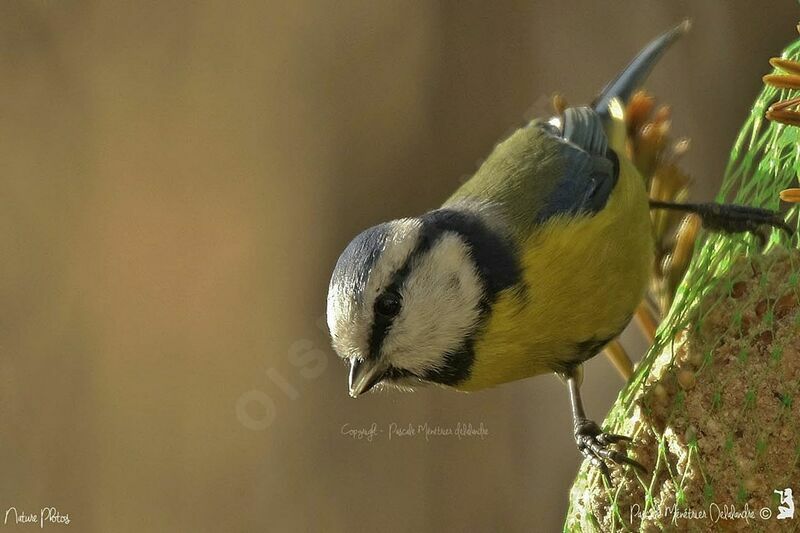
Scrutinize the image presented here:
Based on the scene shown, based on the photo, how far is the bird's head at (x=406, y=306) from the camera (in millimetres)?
1178

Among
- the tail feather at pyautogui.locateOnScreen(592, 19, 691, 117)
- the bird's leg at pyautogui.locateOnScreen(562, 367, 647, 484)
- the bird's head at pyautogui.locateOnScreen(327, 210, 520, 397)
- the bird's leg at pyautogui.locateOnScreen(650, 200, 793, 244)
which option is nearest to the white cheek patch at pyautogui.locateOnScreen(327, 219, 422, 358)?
the bird's head at pyautogui.locateOnScreen(327, 210, 520, 397)

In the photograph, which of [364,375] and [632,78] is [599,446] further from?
[632,78]

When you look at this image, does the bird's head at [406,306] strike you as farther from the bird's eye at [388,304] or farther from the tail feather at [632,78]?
the tail feather at [632,78]

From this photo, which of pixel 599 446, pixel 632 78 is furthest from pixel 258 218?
pixel 599 446

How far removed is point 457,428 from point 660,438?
4.67 feet

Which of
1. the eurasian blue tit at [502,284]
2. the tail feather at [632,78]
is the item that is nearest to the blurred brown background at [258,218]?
the tail feather at [632,78]

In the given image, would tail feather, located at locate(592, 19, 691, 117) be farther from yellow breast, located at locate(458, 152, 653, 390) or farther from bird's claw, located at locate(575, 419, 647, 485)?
bird's claw, located at locate(575, 419, 647, 485)

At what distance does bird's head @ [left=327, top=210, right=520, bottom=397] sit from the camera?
1.18m

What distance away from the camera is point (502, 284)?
125 centimetres

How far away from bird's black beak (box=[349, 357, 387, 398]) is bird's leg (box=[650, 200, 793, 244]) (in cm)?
49

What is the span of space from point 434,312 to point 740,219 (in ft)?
1.39

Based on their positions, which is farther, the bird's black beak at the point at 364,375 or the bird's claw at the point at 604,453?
the bird's black beak at the point at 364,375

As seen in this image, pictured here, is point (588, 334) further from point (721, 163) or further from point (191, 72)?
point (191, 72)

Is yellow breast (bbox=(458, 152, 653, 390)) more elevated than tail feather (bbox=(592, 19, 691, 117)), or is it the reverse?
tail feather (bbox=(592, 19, 691, 117))
